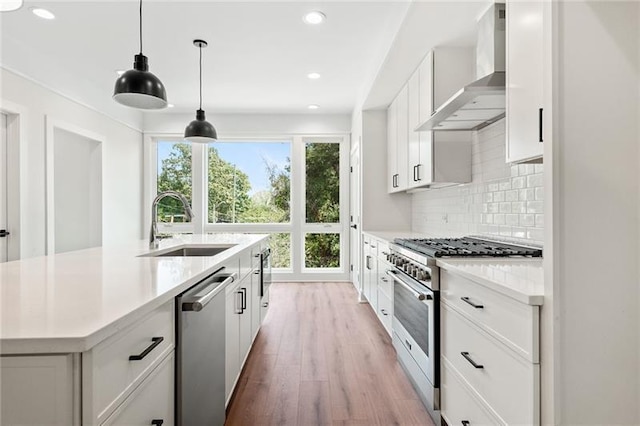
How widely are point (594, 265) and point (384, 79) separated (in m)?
2.71

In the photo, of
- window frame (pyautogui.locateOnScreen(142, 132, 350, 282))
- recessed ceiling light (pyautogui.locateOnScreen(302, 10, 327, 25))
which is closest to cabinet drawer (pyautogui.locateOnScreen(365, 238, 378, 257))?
window frame (pyautogui.locateOnScreen(142, 132, 350, 282))

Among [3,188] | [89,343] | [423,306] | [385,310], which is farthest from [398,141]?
[3,188]

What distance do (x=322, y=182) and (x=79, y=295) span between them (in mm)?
4797

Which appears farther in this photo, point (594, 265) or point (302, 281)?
point (302, 281)

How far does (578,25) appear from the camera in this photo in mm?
1105

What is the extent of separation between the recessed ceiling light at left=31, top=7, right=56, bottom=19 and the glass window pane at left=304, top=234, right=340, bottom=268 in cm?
396

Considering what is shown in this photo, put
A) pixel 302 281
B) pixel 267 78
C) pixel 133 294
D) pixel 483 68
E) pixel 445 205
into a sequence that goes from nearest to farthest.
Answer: pixel 133 294, pixel 483 68, pixel 445 205, pixel 267 78, pixel 302 281

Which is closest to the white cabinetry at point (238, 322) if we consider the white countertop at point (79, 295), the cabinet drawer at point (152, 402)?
the white countertop at point (79, 295)

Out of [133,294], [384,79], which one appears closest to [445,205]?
[384,79]

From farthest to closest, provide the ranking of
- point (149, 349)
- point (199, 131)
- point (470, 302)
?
1. point (199, 131)
2. point (470, 302)
3. point (149, 349)

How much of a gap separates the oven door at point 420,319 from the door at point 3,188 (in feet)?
11.8

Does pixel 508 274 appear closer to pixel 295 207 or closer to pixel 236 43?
pixel 236 43

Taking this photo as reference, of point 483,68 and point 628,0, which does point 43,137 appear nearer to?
point 483,68

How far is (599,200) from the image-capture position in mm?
1107
